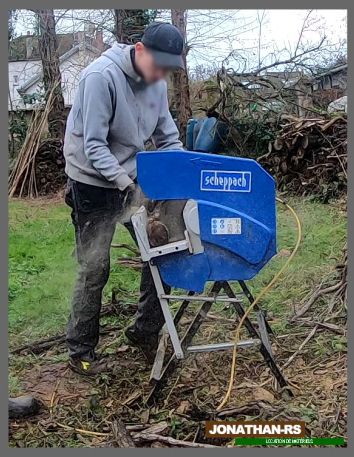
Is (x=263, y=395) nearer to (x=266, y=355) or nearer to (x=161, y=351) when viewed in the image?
(x=266, y=355)

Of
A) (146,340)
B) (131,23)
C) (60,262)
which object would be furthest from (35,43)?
(146,340)

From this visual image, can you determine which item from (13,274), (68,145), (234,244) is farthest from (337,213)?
(13,274)

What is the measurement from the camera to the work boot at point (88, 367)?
3.32 metres

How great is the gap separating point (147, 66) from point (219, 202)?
62 centimetres

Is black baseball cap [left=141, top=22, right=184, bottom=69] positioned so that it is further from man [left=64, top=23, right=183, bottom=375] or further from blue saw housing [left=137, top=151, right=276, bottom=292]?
blue saw housing [left=137, top=151, right=276, bottom=292]

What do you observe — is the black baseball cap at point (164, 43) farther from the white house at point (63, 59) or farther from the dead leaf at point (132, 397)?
the dead leaf at point (132, 397)

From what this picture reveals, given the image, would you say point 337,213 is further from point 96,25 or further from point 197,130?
point 96,25

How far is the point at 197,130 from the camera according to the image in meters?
3.21

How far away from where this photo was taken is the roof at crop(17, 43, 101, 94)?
3.14 meters

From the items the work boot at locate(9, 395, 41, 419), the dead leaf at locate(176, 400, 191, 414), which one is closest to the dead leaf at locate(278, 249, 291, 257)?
the dead leaf at locate(176, 400, 191, 414)

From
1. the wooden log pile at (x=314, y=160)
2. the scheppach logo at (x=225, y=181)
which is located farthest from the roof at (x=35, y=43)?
the wooden log pile at (x=314, y=160)

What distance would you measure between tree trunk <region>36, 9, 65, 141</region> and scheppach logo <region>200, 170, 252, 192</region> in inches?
28.9

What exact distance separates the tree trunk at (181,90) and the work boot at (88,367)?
1011mm

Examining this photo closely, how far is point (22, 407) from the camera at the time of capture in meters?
3.11
